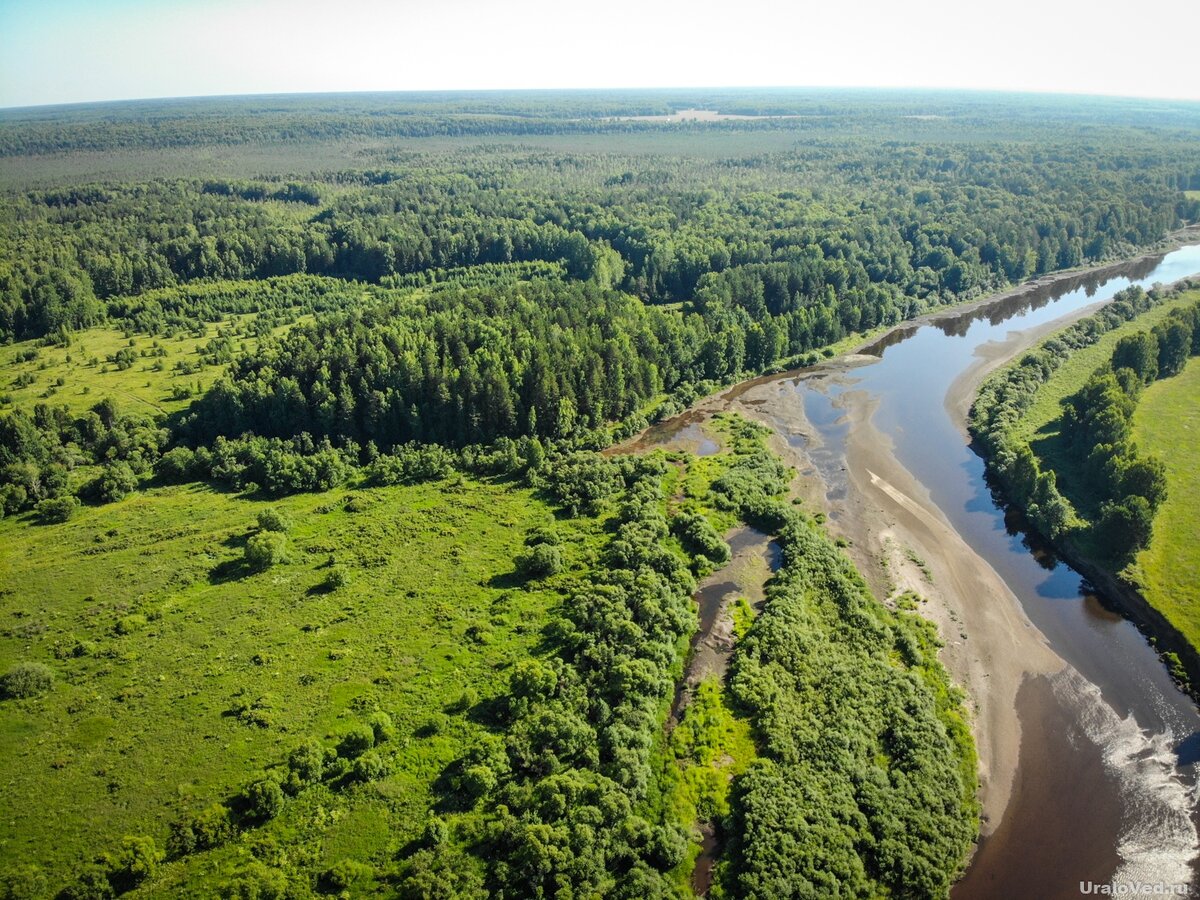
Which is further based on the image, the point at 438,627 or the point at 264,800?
the point at 438,627

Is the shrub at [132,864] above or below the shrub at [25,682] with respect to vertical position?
below

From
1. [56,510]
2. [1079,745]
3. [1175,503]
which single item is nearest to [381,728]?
[1079,745]

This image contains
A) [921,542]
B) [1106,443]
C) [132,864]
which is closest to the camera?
[132,864]

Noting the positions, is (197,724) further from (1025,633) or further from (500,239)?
(500,239)

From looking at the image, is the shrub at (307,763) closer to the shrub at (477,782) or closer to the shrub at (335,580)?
the shrub at (477,782)

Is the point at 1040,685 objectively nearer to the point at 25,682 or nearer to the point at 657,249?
the point at 25,682

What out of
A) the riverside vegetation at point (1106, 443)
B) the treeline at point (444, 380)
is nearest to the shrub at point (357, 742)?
the treeline at point (444, 380)
